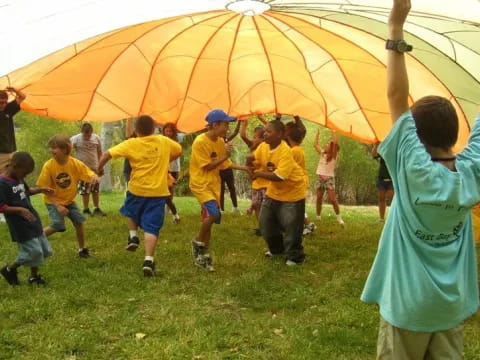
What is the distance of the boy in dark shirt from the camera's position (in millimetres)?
4895

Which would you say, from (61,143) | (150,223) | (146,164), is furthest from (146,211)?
(61,143)

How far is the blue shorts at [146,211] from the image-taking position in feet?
18.8

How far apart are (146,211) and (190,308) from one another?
144cm

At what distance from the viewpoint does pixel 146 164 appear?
19.1 ft

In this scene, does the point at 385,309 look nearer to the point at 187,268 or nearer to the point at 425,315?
the point at 425,315

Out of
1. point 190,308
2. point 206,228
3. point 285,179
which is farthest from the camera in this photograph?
point 285,179

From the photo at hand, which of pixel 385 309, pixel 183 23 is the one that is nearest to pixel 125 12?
pixel 183 23

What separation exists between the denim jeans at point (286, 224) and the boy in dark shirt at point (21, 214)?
269cm

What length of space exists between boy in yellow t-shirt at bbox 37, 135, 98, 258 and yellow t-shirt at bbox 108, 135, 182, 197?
54 centimetres

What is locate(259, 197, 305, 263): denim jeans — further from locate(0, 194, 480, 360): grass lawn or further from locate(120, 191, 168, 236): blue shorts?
locate(120, 191, 168, 236): blue shorts

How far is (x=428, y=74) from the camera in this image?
5684 millimetres

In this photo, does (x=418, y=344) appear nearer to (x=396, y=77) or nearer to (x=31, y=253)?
(x=396, y=77)

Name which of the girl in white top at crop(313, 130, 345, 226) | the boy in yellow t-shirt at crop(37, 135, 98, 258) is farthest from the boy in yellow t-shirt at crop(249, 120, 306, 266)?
the girl in white top at crop(313, 130, 345, 226)

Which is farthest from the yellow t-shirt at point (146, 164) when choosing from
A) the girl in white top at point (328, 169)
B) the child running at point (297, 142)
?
the girl in white top at point (328, 169)
